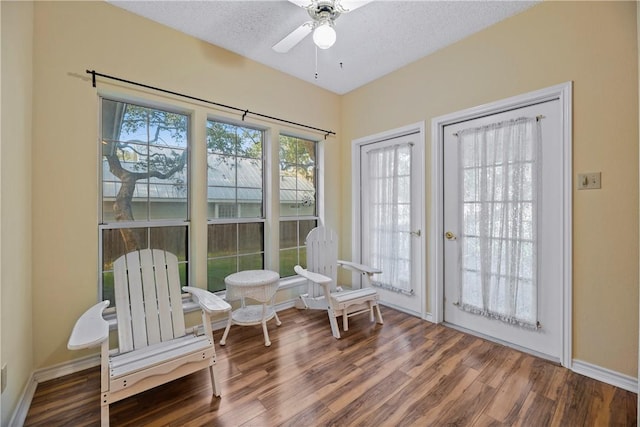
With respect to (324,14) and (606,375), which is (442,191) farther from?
(324,14)

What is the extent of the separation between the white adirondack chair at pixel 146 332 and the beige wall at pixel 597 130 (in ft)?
8.57

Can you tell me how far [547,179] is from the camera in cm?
220

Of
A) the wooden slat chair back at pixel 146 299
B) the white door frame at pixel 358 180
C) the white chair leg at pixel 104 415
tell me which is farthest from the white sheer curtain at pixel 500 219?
the white chair leg at pixel 104 415

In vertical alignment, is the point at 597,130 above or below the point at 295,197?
above

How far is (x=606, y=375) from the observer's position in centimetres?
192

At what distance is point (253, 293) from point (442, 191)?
2134 mm

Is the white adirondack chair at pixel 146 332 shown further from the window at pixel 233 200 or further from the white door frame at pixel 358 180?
the white door frame at pixel 358 180

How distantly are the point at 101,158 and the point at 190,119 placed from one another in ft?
2.71

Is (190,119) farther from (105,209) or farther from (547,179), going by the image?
(547,179)

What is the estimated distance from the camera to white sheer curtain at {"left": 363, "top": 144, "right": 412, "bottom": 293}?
10.4 ft

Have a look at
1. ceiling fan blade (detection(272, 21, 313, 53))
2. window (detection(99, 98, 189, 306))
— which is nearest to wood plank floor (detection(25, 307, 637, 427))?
window (detection(99, 98, 189, 306))

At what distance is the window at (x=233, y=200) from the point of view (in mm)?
2824

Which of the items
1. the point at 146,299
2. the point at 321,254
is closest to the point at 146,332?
the point at 146,299

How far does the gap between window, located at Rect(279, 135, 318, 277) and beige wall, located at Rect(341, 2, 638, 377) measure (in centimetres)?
214
